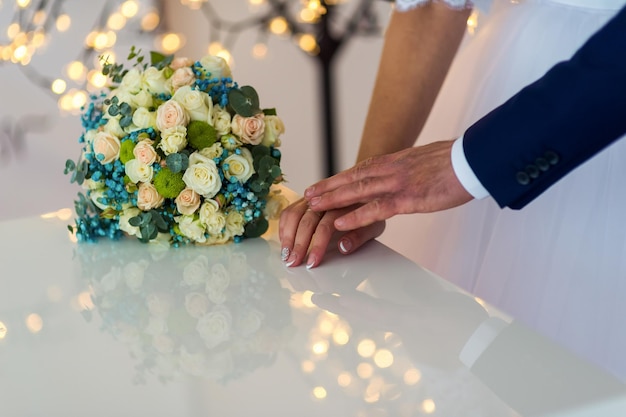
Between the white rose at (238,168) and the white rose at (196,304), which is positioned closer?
the white rose at (196,304)

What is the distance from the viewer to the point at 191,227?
1112 millimetres

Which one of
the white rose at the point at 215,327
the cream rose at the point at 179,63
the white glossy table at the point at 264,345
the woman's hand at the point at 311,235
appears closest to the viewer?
the white glossy table at the point at 264,345

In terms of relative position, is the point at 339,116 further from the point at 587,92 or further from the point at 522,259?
the point at 587,92

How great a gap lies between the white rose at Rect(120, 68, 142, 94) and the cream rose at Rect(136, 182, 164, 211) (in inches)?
5.7

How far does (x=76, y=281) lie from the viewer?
1.01m

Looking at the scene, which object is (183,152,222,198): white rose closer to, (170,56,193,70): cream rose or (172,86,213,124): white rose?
(172,86,213,124): white rose

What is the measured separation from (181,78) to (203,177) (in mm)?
164

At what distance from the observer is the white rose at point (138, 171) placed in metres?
1.08

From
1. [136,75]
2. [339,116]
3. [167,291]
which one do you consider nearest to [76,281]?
[167,291]

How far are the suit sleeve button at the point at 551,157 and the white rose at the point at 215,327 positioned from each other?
0.41 meters

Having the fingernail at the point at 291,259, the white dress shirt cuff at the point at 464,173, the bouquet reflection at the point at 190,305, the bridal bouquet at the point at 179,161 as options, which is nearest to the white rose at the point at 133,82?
the bridal bouquet at the point at 179,161

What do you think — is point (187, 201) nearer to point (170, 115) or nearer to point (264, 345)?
point (170, 115)

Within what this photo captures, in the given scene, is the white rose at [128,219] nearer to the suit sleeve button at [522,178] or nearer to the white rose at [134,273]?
the white rose at [134,273]

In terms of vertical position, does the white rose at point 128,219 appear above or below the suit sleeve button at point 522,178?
below
